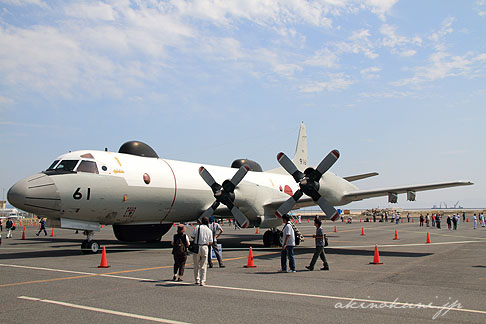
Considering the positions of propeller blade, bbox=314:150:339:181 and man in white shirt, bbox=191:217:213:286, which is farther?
propeller blade, bbox=314:150:339:181

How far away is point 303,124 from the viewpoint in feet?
109

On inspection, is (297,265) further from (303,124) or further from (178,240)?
(303,124)

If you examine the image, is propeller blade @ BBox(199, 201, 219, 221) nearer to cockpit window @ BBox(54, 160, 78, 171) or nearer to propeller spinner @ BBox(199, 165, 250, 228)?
propeller spinner @ BBox(199, 165, 250, 228)

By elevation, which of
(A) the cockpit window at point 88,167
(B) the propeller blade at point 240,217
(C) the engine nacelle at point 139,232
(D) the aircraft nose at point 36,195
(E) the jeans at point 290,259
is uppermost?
(A) the cockpit window at point 88,167

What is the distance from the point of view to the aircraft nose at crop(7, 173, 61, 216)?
1498cm

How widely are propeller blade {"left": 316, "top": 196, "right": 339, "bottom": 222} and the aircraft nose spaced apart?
1125 cm

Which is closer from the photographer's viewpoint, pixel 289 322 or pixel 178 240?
pixel 289 322

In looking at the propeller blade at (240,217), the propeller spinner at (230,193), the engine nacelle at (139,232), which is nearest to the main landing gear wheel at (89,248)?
the engine nacelle at (139,232)

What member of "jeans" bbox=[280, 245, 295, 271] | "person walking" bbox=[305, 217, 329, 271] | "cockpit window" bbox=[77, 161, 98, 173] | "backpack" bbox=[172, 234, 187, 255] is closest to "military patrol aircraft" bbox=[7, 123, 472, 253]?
"cockpit window" bbox=[77, 161, 98, 173]

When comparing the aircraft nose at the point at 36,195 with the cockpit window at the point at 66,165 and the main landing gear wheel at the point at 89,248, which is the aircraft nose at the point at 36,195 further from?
the main landing gear wheel at the point at 89,248

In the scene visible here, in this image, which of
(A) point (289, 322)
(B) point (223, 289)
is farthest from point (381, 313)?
(B) point (223, 289)

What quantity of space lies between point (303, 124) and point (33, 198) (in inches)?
890

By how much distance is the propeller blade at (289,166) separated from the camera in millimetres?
19594

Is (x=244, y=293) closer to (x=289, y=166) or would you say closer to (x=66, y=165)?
(x=66, y=165)
